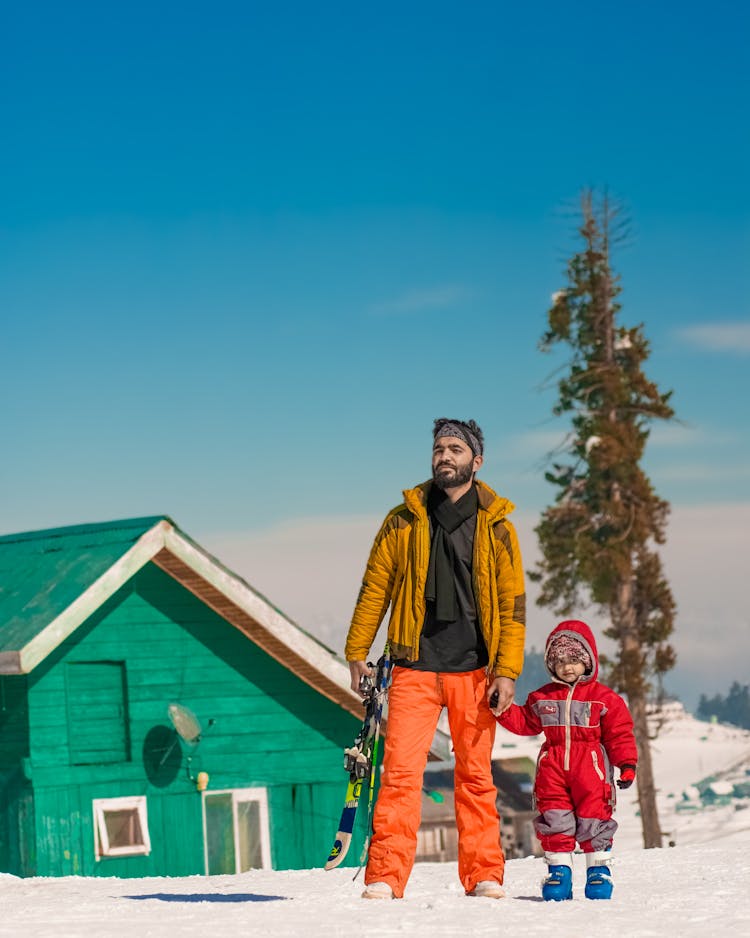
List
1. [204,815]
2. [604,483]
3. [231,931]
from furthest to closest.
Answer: [604,483], [204,815], [231,931]

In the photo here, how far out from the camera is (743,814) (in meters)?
69.6

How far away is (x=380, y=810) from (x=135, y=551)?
8.31 metres

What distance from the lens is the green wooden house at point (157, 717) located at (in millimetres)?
16516

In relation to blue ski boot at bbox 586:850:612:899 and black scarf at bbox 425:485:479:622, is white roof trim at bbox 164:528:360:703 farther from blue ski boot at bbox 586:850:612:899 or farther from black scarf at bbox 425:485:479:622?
blue ski boot at bbox 586:850:612:899

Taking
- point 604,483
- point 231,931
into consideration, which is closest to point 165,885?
point 231,931

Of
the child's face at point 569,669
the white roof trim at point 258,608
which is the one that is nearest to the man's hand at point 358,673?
the child's face at point 569,669

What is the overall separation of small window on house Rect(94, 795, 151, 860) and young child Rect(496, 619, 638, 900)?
908cm

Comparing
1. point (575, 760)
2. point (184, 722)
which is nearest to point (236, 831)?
point (184, 722)

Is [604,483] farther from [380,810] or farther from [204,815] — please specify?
[380,810]

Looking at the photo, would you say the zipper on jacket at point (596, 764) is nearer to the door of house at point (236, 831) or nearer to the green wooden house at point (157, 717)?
the green wooden house at point (157, 717)

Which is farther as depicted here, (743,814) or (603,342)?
(743,814)

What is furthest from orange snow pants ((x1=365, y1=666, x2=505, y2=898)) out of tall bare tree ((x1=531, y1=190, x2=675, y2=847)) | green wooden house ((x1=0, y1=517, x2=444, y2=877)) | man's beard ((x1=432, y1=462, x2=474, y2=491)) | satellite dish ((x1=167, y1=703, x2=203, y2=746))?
tall bare tree ((x1=531, y1=190, x2=675, y2=847))

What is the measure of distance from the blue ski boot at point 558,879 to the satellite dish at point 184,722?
8.98 m

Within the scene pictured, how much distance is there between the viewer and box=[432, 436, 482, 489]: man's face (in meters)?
8.74
